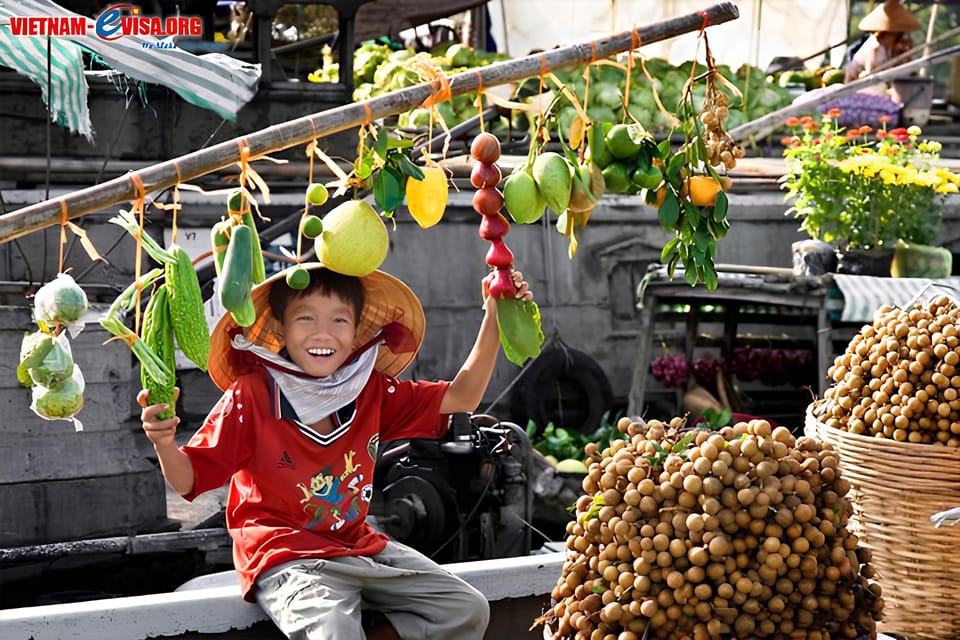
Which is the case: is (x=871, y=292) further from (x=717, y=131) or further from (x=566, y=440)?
(x=717, y=131)

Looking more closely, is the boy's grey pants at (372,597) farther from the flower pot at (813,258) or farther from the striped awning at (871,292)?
the flower pot at (813,258)

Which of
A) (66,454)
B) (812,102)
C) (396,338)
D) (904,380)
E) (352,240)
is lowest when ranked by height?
(66,454)

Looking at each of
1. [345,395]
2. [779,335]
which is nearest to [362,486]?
[345,395]

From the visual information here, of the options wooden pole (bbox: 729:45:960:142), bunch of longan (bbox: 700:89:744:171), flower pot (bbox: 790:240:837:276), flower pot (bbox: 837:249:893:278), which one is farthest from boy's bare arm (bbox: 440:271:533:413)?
wooden pole (bbox: 729:45:960:142)

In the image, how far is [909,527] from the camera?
3121 mm

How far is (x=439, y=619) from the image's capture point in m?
3.29

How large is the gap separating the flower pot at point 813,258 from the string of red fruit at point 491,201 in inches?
182

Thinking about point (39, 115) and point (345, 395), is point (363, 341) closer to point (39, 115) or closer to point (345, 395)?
point (345, 395)

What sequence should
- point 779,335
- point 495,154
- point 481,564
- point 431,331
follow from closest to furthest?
point 495,154
point 481,564
point 431,331
point 779,335

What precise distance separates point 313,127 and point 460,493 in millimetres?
3323

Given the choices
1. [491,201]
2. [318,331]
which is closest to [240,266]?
[491,201]

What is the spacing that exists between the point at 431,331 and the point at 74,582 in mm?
3628

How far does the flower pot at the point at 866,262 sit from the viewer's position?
7.05 metres

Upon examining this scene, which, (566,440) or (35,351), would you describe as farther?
(566,440)
